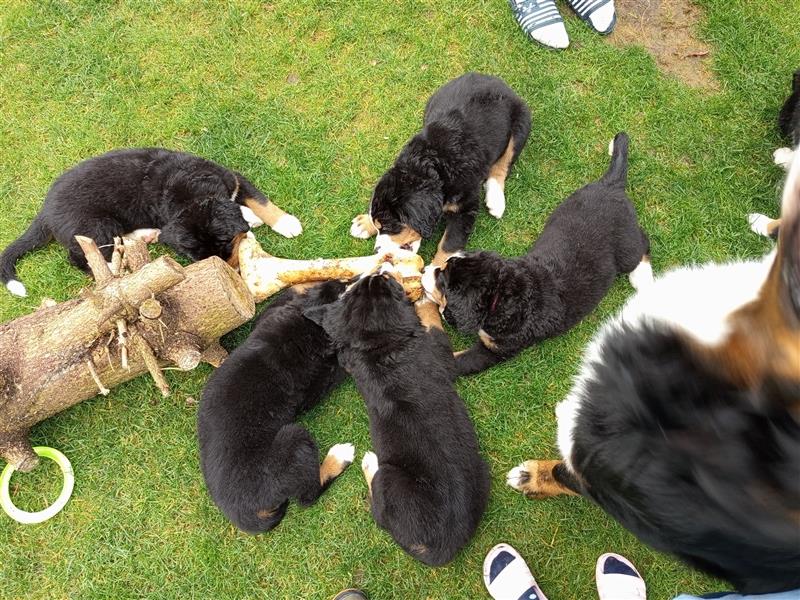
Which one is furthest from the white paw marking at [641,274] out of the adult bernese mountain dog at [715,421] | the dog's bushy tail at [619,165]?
the adult bernese mountain dog at [715,421]

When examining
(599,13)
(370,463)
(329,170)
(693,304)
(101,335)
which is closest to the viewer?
(693,304)

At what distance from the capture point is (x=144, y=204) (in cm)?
351

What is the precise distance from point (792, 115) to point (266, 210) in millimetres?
3459

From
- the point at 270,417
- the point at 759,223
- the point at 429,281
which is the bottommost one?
the point at 270,417

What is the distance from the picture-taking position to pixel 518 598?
308 centimetres

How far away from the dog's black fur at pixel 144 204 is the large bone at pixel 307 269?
0.58 feet

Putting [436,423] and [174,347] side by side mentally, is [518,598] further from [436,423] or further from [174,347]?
[174,347]

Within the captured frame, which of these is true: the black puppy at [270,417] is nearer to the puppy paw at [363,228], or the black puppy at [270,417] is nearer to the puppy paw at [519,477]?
the puppy paw at [363,228]

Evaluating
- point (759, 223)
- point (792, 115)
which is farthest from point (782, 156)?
point (759, 223)

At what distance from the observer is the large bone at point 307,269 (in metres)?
3.38

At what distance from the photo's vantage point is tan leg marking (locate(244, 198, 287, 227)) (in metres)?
3.64

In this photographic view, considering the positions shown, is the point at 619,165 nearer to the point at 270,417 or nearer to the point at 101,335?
the point at 270,417

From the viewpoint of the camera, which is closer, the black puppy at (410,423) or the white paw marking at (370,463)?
the black puppy at (410,423)

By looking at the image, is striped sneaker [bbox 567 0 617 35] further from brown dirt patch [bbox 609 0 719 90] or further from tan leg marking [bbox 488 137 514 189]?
tan leg marking [bbox 488 137 514 189]
